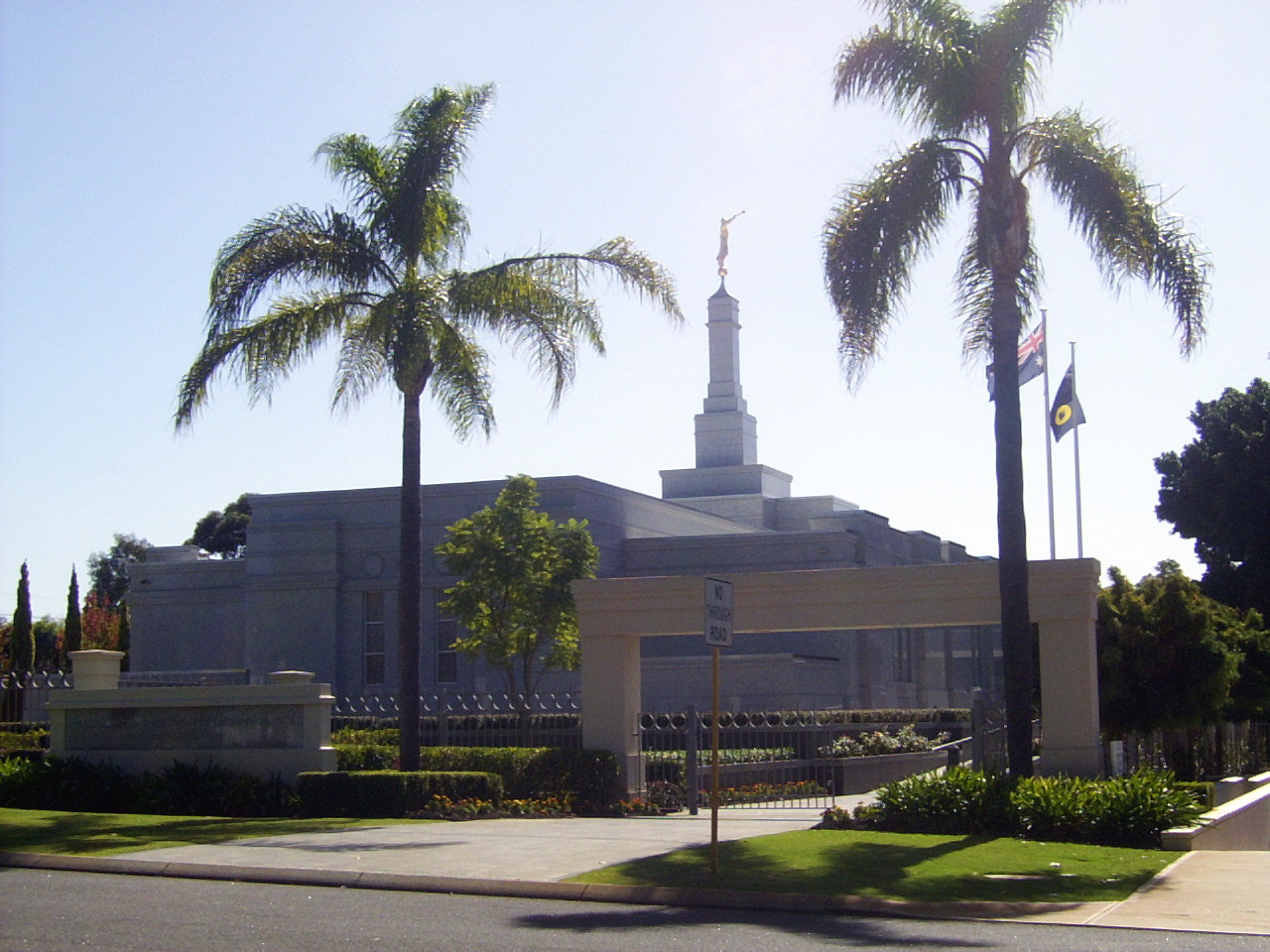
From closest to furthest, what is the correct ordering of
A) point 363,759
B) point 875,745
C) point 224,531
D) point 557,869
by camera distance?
point 557,869
point 363,759
point 875,745
point 224,531

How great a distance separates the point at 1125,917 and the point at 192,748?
1394 centimetres

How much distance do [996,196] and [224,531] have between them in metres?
75.2

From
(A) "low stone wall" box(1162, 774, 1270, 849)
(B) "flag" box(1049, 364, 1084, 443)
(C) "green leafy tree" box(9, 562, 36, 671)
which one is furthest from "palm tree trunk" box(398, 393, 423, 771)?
(C) "green leafy tree" box(9, 562, 36, 671)

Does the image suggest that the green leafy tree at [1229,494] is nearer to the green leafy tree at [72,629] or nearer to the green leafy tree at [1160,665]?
the green leafy tree at [1160,665]

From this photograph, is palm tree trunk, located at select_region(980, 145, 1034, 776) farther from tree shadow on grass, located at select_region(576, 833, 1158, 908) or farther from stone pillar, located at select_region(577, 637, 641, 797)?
stone pillar, located at select_region(577, 637, 641, 797)

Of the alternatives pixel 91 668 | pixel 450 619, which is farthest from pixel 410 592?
pixel 450 619

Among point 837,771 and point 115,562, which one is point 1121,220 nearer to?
point 837,771

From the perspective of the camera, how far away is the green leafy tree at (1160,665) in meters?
23.5

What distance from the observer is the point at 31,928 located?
32.4 ft

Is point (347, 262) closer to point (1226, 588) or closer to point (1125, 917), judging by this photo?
point (1125, 917)

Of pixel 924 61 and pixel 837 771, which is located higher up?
pixel 924 61

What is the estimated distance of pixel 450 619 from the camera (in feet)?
129

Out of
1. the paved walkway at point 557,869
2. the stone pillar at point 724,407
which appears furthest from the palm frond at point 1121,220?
the stone pillar at point 724,407

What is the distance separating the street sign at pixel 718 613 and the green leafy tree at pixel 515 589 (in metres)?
19.0
